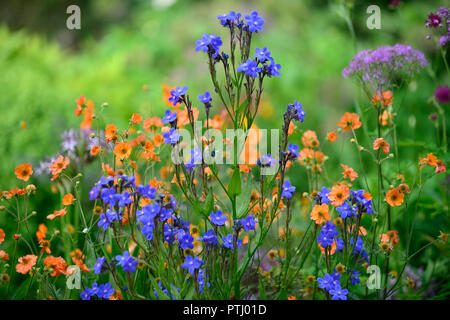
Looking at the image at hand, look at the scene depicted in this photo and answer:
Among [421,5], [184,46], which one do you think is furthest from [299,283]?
[421,5]

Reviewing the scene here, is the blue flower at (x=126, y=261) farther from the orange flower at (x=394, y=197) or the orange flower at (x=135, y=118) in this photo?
the orange flower at (x=394, y=197)

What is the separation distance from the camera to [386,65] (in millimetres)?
1544

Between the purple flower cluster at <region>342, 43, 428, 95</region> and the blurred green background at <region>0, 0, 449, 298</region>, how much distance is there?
625 mm

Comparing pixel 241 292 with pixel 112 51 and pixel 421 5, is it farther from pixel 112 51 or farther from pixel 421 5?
pixel 421 5

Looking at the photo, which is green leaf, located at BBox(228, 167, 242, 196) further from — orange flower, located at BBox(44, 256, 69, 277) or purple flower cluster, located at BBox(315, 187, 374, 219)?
orange flower, located at BBox(44, 256, 69, 277)

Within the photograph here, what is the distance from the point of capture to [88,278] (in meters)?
1.50

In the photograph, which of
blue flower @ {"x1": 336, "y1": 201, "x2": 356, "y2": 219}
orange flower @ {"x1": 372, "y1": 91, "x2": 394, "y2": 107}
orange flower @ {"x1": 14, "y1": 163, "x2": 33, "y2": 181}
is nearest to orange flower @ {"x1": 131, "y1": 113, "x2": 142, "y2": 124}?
orange flower @ {"x1": 14, "y1": 163, "x2": 33, "y2": 181}

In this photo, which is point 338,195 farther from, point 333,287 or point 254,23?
point 254,23

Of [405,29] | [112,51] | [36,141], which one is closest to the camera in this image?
[36,141]

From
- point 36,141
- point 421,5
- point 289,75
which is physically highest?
point 421,5

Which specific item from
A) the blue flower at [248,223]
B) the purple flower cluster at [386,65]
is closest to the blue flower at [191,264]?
the blue flower at [248,223]

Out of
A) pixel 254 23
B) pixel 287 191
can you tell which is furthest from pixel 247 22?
pixel 287 191

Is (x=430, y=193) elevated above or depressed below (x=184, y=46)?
below
